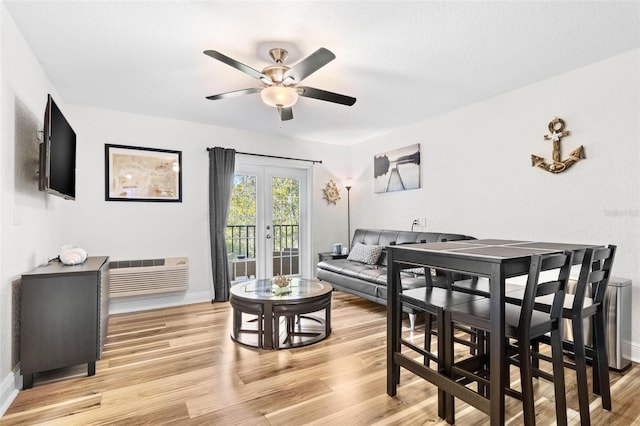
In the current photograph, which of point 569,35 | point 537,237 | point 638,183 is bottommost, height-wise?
point 537,237

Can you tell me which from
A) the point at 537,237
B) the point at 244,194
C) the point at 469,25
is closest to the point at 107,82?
the point at 244,194

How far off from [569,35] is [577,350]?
213 centimetres

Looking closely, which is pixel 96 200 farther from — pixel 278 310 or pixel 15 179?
pixel 278 310

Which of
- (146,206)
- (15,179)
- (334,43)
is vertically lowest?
(146,206)

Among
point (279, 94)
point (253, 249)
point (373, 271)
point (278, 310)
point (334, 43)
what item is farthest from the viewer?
point (253, 249)

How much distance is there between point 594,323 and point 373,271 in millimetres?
2157

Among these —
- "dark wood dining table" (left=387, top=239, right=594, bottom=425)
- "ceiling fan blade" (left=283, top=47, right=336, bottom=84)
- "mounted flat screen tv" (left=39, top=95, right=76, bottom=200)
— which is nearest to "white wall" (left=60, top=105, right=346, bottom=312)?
"mounted flat screen tv" (left=39, top=95, right=76, bottom=200)

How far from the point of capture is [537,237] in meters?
3.22

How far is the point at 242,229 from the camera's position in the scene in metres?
4.95

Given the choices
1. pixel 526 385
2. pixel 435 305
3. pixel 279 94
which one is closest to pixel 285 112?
pixel 279 94

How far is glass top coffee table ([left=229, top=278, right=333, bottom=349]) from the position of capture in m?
2.83

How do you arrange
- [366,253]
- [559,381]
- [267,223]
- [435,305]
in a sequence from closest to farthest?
1. [559,381]
2. [435,305]
3. [366,253]
4. [267,223]

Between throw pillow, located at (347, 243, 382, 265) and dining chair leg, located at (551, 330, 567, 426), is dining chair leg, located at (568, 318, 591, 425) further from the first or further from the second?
throw pillow, located at (347, 243, 382, 265)

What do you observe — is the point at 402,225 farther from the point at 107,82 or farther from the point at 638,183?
the point at 107,82
